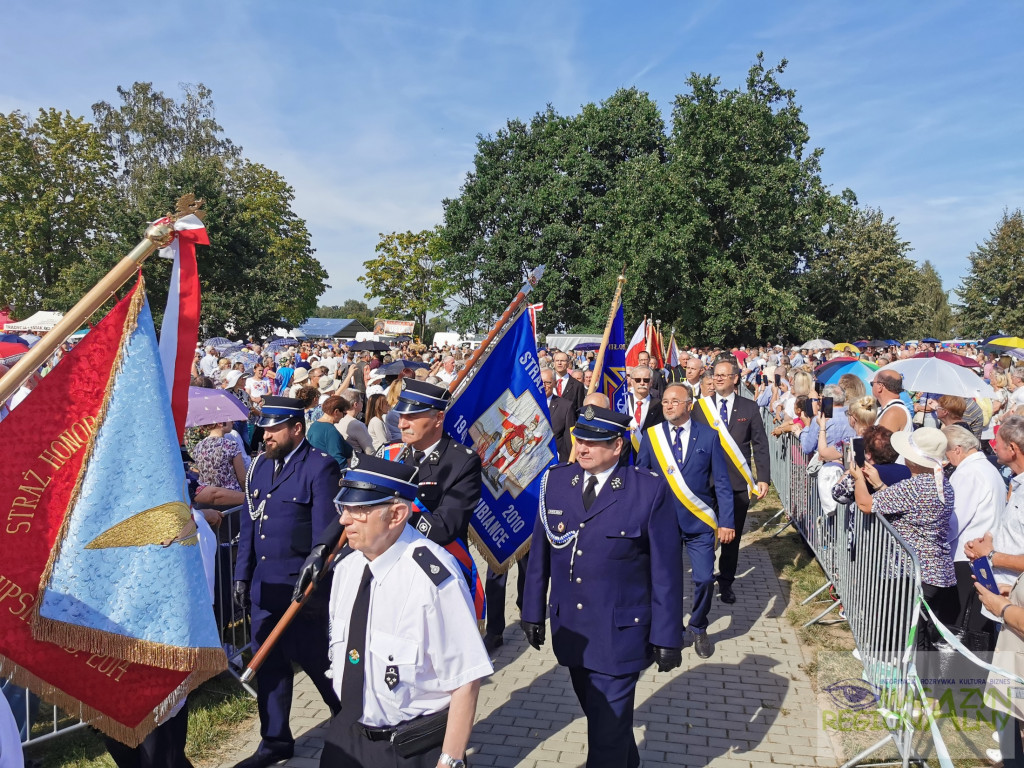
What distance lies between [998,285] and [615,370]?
1752 inches

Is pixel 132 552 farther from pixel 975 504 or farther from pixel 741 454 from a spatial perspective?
pixel 741 454

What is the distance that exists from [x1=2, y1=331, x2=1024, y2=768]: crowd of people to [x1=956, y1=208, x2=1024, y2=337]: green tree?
43.7 meters

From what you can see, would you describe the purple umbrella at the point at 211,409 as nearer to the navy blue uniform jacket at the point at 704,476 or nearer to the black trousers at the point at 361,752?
the navy blue uniform jacket at the point at 704,476

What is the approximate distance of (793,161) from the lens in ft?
117

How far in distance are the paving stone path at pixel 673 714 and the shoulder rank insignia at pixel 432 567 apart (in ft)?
8.51

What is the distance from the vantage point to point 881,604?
5117 mm

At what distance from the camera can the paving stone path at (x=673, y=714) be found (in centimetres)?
477

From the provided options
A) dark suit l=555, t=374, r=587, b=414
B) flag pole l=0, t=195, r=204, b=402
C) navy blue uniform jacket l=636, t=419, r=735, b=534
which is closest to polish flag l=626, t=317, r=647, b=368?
dark suit l=555, t=374, r=587, b=414

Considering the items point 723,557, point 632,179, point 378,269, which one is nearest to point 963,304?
point 632,179

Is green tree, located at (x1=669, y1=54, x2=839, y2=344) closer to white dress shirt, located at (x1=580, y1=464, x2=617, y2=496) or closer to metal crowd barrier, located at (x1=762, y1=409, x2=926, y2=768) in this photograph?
metal crowd barrier, located at (x1=762, y1=409, x2=926, y2=768)

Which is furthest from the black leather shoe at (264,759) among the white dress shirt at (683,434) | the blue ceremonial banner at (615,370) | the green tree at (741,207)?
the green tree at (741,207)

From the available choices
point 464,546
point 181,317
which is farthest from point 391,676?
point 181,317

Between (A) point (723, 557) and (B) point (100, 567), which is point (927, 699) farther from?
(B) point (100, 567)

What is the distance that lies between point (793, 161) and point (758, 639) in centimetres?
3335
